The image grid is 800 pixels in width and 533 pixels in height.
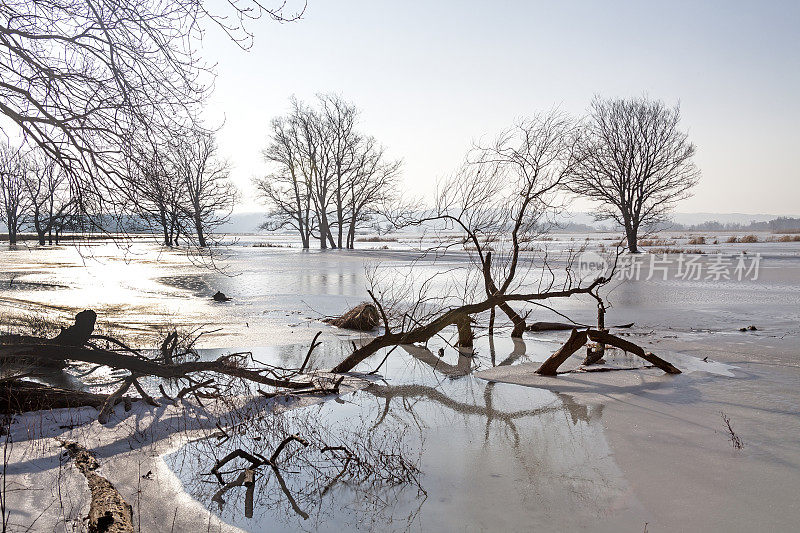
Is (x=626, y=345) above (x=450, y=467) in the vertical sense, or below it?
above

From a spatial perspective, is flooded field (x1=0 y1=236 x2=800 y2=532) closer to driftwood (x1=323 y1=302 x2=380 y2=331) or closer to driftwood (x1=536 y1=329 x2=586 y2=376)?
driftwood (x1=536 y1=329 x2=586 y2=376)

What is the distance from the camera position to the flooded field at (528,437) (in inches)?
165

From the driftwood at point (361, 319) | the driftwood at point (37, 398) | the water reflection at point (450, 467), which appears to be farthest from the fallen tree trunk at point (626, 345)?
the driftwood at point (37, 398)

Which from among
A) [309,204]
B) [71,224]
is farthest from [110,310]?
[309,204]

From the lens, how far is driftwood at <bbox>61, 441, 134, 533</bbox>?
352 centimetres

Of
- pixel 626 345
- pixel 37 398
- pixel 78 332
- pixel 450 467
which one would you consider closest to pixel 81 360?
pixel 37 398

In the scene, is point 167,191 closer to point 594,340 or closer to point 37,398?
point 37,398

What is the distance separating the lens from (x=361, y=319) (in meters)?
12.1

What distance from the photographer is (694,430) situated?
5812 millimetres

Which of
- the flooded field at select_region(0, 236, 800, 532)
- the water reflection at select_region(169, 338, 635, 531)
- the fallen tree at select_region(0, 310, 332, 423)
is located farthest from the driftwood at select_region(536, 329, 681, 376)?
the fallen tree at select_region(0, 310, 332, 423)

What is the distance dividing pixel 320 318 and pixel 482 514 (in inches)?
377

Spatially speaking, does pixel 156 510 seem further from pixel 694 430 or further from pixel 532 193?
pixel 532 193

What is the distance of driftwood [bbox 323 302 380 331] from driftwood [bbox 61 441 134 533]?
286 inches

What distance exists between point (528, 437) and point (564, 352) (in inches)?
98.4
